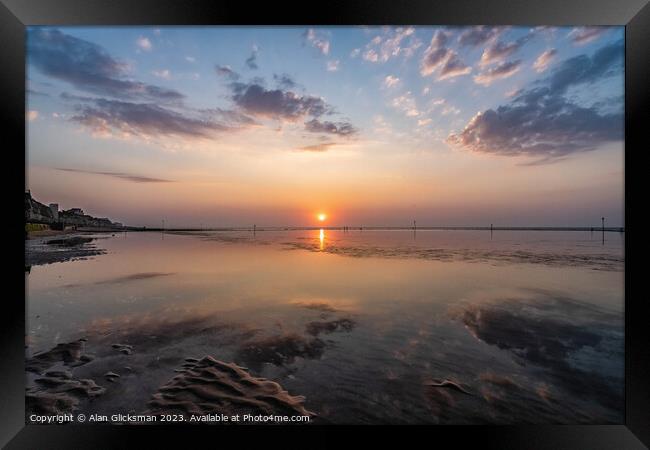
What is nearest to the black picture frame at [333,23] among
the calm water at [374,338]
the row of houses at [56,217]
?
the calm water at [374,338]

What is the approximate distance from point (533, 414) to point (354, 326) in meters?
2.93

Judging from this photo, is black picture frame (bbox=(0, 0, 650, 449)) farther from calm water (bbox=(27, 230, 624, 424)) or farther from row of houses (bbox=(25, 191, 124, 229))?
row of houses (bbox=(25, 191, 124, 229))

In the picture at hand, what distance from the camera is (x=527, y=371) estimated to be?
12.3ft

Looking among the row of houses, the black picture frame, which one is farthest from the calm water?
the row of houses

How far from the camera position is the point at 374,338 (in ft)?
15.4

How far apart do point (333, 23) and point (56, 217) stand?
74269 mm

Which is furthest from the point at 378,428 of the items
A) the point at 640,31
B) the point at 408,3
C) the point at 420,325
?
the point at 640,31

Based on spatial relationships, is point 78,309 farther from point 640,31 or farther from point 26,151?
point 640,31

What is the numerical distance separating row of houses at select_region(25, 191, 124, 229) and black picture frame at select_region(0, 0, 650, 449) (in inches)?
1765

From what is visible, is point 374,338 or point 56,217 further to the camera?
point 56,217

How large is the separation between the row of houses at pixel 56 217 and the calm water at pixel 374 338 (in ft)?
137

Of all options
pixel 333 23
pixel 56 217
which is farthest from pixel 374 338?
pixel 56 217

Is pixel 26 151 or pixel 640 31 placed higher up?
pixel 640 31

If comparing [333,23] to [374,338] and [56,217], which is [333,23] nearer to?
[374,338]
